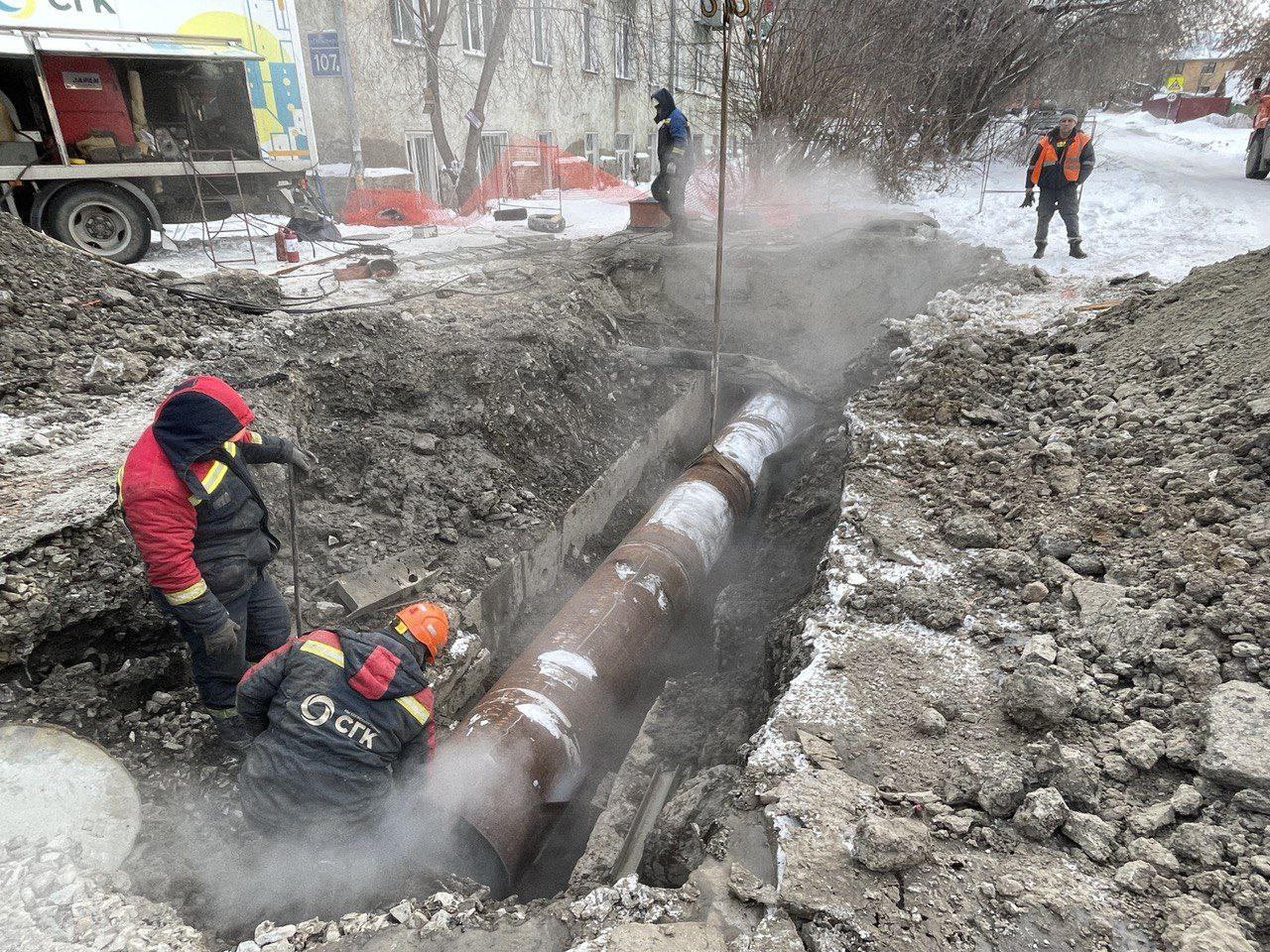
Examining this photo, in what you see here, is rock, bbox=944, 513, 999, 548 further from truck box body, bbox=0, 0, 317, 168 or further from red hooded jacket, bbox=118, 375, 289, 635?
truck box body, bbox=0, 0, 317, 168

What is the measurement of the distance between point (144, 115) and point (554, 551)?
8170mm

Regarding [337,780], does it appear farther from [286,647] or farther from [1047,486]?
[1047,486]

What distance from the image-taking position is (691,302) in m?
9.08

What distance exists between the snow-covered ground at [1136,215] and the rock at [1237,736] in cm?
609

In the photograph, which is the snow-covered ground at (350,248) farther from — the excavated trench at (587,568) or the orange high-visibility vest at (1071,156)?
the orange high-visibility vest at (1071,156)

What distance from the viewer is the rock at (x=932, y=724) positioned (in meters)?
2.73

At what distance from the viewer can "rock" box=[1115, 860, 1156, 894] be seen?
205 cm

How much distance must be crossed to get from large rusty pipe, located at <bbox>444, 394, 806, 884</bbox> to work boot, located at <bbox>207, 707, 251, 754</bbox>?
1054 millimetres

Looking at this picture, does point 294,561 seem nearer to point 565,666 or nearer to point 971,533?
point 565,666

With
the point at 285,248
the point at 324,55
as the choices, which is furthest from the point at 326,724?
the point at 324,55

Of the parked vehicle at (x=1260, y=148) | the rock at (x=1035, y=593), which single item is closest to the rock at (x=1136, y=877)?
the rock at (x=1035, y=593)

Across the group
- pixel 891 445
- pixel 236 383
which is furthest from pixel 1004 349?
pixel 236 383

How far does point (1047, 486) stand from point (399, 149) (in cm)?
1442

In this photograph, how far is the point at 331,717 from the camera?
9.31 ft
